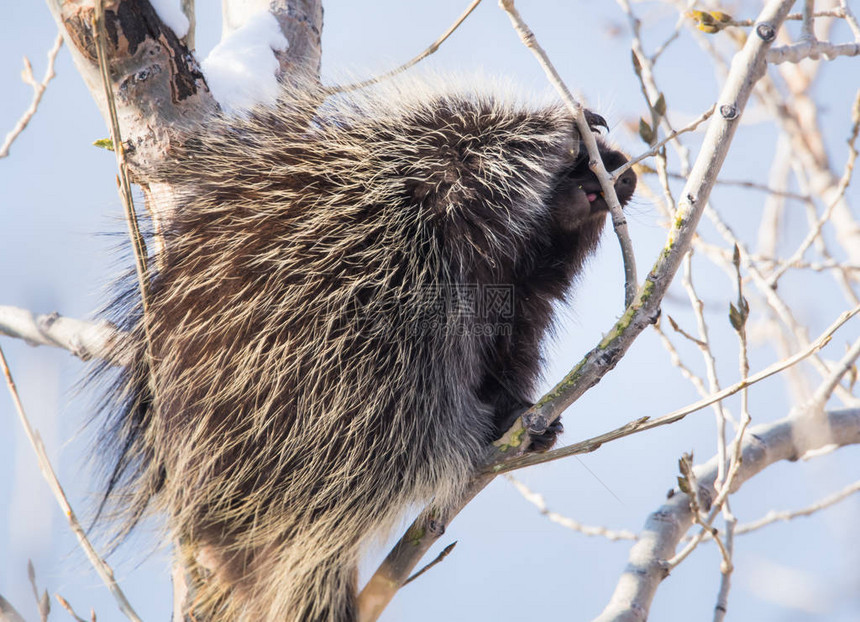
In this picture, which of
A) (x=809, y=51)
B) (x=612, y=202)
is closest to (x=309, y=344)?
(x=612, y=202)

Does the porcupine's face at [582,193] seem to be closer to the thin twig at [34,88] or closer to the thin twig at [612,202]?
the thin twig at [612,202]

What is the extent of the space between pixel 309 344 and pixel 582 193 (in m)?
0.92

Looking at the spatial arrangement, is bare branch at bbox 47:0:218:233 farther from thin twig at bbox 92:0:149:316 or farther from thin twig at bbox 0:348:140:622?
thin twig at bbox 0:348:140:622

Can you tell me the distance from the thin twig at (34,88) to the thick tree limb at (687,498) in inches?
82.5

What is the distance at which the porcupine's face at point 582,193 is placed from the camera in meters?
2.32

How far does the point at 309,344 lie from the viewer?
200 centimetres

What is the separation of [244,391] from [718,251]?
204 centimetres

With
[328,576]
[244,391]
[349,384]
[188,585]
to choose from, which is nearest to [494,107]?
[349,384]

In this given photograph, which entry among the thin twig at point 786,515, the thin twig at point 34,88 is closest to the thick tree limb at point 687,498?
the thin twig at point 786,515

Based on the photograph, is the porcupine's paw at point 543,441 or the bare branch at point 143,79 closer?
the bare branch at point 143,79

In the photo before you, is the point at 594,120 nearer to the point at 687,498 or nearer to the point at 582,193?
the point at 582,193

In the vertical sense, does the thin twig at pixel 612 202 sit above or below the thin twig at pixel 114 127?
above

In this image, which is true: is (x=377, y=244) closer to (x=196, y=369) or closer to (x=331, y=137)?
(x=331, y=137)

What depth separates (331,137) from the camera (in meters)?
2.21
